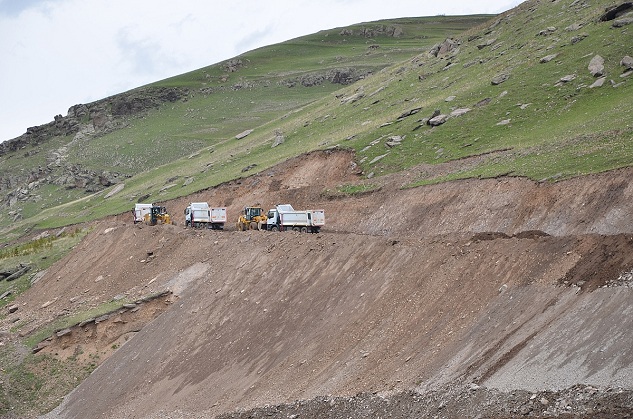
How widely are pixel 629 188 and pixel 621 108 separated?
14730mm

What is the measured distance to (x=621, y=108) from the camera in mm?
46906

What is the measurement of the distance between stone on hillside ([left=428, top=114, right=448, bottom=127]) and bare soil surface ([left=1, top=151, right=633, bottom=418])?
28.8 ft

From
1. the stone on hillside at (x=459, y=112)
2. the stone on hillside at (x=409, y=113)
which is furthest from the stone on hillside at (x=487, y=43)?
the stone on hillside at (x=459, y=112)

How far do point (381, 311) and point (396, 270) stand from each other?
8.13ft

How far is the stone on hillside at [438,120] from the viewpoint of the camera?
201 ft

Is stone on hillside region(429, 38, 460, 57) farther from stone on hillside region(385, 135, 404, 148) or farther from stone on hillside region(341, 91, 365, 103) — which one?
stone on hillside region(385, 135, 404, 148)

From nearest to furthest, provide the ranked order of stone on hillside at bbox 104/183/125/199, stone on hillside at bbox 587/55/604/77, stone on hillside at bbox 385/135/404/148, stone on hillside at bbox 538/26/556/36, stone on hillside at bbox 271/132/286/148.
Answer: stone on hillside at bbox 587/55/604/77 < stone on hillside at bbox 385/135/404/148 < stone on hillside at bbox 538/26/556/36 < stone on hillside at bbox 271/132/286/148 < stone on hillside at bbox 104/183/125/199

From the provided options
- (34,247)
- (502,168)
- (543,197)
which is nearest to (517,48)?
(502,168)

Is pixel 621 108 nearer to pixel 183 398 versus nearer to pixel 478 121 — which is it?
pixel 478 121

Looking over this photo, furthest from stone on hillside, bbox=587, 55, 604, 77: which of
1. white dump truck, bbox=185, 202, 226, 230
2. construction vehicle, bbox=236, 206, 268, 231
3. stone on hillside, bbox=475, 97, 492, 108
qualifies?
white dump truck, bbox=185, 202, 226, 230

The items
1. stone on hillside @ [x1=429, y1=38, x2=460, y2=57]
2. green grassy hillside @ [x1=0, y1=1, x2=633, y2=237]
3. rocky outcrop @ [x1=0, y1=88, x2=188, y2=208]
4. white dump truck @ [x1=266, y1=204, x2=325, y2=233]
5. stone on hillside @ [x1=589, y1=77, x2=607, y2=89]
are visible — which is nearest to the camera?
green grassy hillside @ [x1=0, y1=1, x2=633, y2=237]

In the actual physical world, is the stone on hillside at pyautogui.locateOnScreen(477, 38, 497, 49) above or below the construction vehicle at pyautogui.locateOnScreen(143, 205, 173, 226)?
above

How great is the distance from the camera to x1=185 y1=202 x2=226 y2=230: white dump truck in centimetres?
5862

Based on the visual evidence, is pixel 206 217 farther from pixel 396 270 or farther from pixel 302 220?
pixel 396 270
